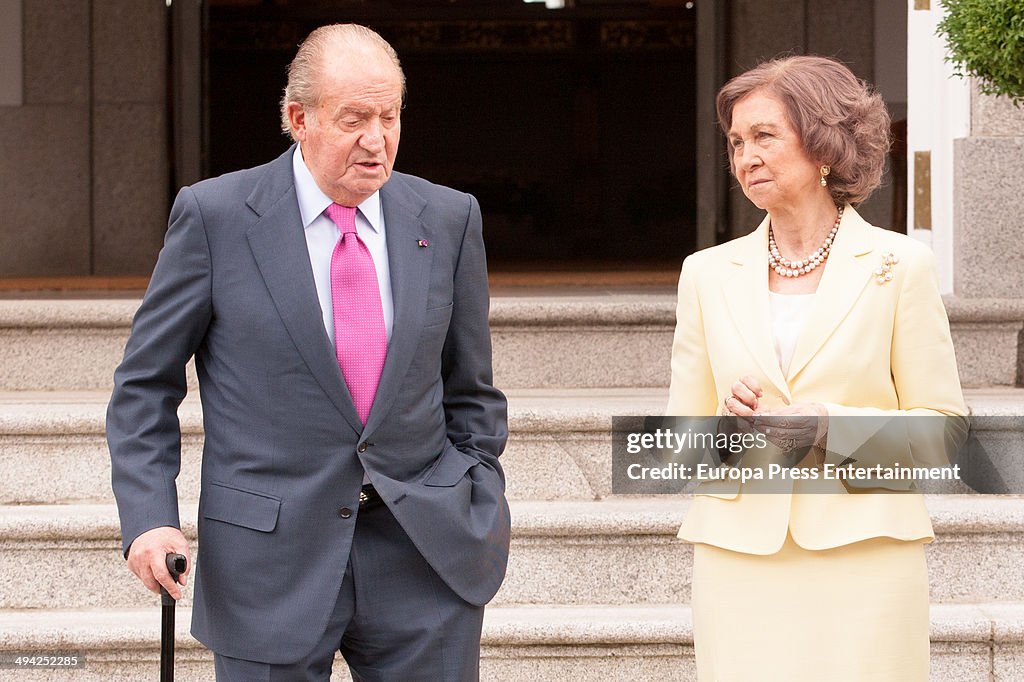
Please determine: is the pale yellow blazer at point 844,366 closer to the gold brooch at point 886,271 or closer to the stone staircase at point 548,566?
the gold brooch at point 886,271

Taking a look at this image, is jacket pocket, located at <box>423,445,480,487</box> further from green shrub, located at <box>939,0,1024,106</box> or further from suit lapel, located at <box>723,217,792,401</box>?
green shrub, located at <box>939,0,1024,106</box>

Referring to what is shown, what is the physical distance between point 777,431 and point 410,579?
2.27 ft

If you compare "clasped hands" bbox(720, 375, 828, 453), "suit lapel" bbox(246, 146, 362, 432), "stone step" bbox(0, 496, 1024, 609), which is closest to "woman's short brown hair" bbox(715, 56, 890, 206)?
"clasped hands" bbox(720, 375, 828, 453)

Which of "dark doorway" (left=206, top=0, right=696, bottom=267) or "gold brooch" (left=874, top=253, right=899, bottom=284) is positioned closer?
"gold brooch" (left=874, top=253, right=899, bottom=284)

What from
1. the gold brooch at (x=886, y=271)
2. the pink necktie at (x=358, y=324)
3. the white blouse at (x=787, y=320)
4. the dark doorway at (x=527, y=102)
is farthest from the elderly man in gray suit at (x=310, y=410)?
the dark doorway at (x=527, y=102)

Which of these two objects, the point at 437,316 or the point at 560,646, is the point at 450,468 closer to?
the point at 437,316

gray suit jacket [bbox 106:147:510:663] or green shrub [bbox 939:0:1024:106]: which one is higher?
green shrub [bbox 939:0:1024:106]

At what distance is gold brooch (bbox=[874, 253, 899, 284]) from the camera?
7.80ft

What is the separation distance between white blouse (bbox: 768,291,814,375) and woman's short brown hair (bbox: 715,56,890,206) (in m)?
0.22

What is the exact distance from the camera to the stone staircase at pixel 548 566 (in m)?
3.84

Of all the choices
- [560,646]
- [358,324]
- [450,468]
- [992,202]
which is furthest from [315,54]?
[992,202]

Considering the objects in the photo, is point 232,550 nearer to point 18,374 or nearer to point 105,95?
point 18,374

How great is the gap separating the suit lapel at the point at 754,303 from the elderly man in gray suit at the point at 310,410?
547 millimetres

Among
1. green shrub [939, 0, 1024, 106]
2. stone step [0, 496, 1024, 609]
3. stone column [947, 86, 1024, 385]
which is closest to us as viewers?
green shrub [939, 0, 1024, 106]
